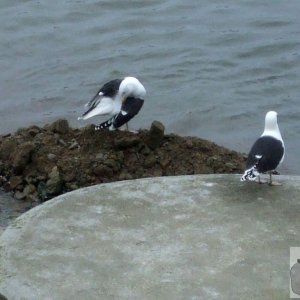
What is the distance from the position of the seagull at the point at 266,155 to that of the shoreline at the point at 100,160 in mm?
734

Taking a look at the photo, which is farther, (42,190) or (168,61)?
(168,61)

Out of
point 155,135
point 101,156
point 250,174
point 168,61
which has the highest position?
point 250,174

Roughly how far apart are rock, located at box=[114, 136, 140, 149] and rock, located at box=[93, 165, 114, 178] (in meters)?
0.25

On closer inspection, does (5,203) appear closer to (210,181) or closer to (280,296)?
(210,181)

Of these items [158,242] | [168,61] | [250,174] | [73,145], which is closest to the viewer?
[158,242]

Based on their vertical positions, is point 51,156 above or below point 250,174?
below

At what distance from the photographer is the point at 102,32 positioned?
13711mm

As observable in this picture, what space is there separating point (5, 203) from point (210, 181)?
1856 mm

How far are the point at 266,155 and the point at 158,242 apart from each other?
57.2 inches

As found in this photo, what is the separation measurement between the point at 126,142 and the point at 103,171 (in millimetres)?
315

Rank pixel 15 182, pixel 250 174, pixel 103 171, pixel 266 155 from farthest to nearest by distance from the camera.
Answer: pixel 15 182 → pixel 103 171 → pixel 266 155 → pixel 250 174

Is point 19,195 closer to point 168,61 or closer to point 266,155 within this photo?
point 266,155

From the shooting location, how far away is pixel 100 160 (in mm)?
7992

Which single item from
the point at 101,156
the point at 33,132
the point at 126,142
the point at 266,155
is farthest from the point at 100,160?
the point at 266,155
